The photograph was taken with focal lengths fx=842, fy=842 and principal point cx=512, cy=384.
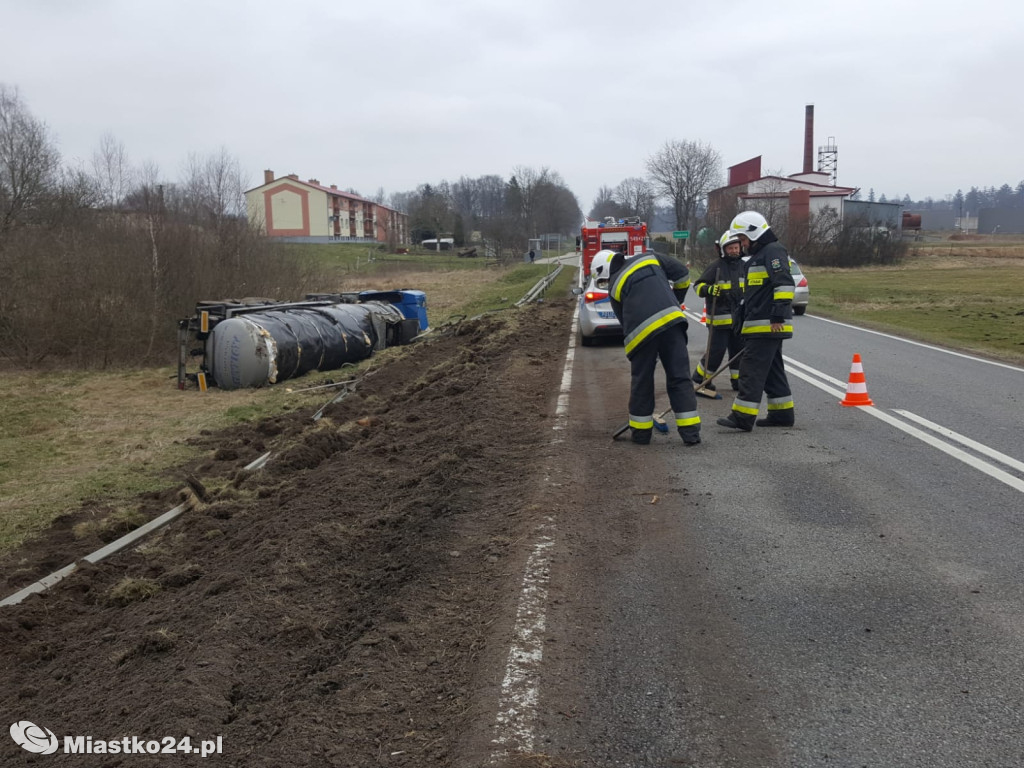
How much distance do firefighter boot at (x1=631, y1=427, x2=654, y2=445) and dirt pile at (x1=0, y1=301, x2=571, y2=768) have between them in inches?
38.1

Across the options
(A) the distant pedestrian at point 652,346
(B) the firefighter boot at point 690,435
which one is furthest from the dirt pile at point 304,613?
(B) the firefighter boot at point 690,435

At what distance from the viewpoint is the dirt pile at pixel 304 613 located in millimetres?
3287

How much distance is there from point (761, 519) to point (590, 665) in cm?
235

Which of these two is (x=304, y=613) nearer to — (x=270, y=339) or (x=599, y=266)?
(x=599, y=266)

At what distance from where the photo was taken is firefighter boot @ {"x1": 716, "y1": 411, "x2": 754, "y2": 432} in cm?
814

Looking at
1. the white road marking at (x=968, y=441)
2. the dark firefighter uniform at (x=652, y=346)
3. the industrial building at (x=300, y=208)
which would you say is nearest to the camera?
the white road marking at (x=968, y=441)

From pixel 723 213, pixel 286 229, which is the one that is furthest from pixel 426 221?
pixel 723 213

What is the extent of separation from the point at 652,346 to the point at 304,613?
4260 millimetres

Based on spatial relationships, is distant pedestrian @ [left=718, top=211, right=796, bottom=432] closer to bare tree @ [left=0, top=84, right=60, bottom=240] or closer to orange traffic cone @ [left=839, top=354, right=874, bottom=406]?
Answer: orange traffic cone @ [left=839, top=354, right=874, bottom=406]

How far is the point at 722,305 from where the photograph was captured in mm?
10383

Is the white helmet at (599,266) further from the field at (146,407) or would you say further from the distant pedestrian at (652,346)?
the distant pedestrian at (652,346)

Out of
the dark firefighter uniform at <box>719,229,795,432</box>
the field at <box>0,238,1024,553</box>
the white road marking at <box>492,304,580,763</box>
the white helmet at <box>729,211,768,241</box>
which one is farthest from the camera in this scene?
the field at <box>0,238,1024,553</box>

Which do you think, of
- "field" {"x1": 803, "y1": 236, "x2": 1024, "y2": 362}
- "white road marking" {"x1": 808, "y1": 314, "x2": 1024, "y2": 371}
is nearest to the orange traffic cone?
"white road marking" {"x1": 808, "y1": 314, "x2": 1024, "y2": 371}

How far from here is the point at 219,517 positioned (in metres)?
7.42
